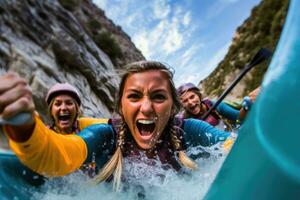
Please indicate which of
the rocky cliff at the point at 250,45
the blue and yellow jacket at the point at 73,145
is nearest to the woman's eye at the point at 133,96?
the blue and yellow jacket at the point at 73,145

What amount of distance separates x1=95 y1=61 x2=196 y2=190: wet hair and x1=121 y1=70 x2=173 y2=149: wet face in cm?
4

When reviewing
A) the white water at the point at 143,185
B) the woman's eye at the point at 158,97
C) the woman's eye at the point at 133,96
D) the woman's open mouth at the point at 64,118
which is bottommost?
the white water at the point at 143,185

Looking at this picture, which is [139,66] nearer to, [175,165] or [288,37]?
[175,165]

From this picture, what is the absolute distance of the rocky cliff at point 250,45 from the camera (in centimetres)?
1915

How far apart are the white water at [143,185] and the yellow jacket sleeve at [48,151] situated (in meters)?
0.35

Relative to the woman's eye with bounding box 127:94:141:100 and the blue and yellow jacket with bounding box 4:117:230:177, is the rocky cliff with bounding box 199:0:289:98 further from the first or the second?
the woman's eye with bounding box 127:94:141:100

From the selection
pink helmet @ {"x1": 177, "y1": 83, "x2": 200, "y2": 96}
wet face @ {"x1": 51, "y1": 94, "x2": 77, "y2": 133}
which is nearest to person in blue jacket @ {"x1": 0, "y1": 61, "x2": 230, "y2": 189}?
wet face @ {"x1": 51, "y1": 94, "x2": 77, "y2": 133}

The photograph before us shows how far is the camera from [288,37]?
0.94m

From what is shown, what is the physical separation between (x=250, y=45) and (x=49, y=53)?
1431 centimetres

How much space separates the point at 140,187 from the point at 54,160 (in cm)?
73

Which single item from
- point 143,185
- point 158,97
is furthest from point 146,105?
point 143,185

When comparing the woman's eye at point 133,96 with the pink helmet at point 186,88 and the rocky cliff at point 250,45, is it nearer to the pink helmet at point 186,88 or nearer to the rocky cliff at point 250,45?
the pink helmet at point 186,88

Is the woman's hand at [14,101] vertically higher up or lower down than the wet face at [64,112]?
lower down

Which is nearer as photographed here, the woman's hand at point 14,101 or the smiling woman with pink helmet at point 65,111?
the woman's hand at point 14,101
